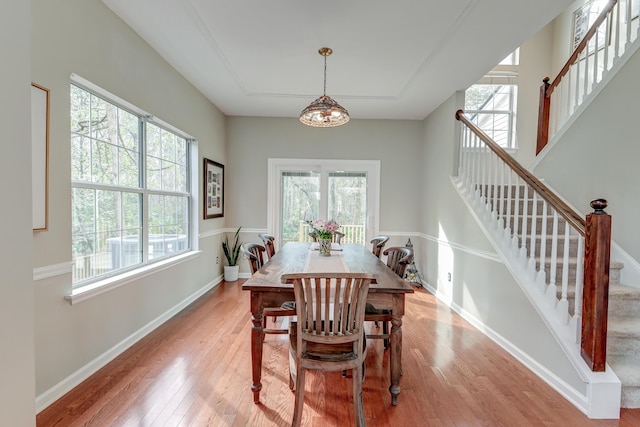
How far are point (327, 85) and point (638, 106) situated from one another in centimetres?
284

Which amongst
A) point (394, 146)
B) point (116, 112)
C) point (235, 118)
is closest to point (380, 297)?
point (116, 112)

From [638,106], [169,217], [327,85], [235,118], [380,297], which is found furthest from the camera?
[235,118]

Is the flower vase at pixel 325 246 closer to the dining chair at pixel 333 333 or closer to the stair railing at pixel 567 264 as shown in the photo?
the dining chair at pixel 333 333

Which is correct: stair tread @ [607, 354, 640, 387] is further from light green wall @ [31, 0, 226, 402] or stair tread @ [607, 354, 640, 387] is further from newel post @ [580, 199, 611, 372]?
light green wall @ [31, 0, 226, 402]

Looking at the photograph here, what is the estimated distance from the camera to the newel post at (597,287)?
187 cm

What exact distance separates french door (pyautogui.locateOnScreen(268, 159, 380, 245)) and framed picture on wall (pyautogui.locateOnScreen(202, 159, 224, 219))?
31.3 inches

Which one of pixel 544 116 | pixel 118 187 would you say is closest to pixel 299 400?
pixel 118 187

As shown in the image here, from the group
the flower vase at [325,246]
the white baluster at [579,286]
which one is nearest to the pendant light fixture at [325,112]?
the flower vase at [325,246]

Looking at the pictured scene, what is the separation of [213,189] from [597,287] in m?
4.21

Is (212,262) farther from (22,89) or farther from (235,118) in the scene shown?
(22,89)

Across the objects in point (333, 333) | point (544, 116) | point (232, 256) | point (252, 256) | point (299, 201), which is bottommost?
point (232, 256)

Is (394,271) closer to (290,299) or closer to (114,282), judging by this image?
(290,299)

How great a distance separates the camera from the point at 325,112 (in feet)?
9.11

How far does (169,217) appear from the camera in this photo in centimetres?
345
